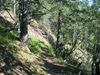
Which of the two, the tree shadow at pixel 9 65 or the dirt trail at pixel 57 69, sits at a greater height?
the tree shadow at pixel 9 65

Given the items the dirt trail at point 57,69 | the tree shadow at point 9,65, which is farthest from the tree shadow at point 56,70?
the tree shadow at point 9,65

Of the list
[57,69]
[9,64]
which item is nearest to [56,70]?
[57,69]

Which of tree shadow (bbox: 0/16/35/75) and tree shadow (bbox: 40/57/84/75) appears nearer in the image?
tree shadow (bbox: 0/16/35/75)

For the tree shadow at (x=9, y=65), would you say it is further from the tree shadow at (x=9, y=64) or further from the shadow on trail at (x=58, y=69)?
the shadow on trail at (x=58, y=69)

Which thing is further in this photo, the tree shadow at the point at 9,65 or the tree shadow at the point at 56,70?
the tree shadow at the point at 56,70

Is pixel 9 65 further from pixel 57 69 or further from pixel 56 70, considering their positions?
pixel 57 69

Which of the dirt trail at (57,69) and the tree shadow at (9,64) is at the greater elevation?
the tree shadow at (9,64)

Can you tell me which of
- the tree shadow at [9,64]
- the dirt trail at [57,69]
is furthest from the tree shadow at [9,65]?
the dirt trail at [57,69]

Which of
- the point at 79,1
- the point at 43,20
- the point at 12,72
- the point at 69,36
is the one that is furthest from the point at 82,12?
the point at 43,20

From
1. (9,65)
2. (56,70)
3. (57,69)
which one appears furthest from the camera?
(57,69)

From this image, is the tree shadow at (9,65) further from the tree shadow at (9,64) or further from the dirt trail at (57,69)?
the dirt trail at (57,69)

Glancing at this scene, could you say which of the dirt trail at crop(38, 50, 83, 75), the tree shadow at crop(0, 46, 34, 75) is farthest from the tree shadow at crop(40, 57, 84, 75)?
the tree shadow at crop(0, 46, 34, 75)

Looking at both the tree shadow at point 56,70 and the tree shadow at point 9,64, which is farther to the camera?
the tree shadow at point 56,70

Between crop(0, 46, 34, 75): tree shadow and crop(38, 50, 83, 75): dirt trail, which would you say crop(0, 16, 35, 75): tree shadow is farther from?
crop(38, 50, 83, 75): dirt trail
